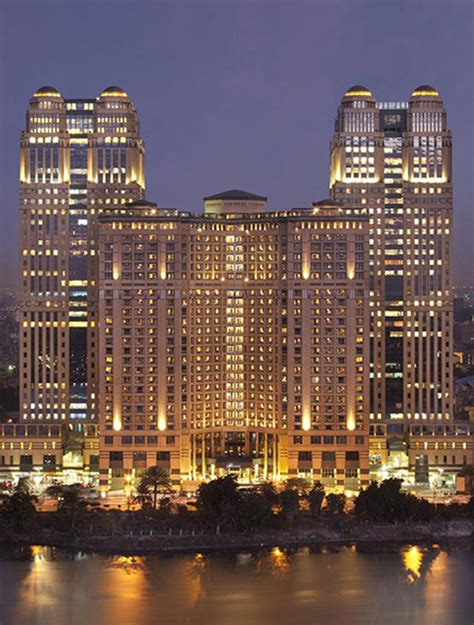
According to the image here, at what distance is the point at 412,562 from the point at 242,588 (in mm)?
7224

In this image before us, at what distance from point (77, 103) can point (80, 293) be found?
31.3 feet

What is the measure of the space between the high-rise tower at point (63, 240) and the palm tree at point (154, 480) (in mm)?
8810

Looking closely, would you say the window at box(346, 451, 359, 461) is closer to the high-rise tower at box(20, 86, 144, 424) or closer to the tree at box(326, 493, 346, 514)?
the tree at box(326, 493, 346, 514)

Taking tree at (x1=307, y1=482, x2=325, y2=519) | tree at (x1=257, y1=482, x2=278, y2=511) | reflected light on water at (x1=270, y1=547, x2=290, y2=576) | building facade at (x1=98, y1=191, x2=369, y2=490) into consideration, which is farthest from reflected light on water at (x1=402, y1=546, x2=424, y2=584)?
building facade at (x1=98, y1=191, x2=369, y2=490)

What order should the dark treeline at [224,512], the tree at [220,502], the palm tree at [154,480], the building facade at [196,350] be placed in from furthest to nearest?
1. the building facade at [196,350]
2. the palm tree at [154,480]
3. the dark treeline at [224,512]
4. the tree at [220,502]

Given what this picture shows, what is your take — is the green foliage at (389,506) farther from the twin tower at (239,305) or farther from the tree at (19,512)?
the tree at (19,512)

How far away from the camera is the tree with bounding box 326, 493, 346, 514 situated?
53656mm

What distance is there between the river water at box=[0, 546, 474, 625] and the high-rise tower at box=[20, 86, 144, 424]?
1419cm

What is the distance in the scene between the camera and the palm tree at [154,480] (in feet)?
179

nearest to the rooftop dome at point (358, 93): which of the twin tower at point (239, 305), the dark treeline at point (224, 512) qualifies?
the twin tower at point (239, 305)

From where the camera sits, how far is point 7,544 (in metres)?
51.3

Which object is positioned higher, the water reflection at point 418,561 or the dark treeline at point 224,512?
the dark treeline at point 224,512

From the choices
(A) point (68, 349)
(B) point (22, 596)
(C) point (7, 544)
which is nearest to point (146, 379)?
(A) point (68, 349)

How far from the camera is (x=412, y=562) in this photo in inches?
1938
